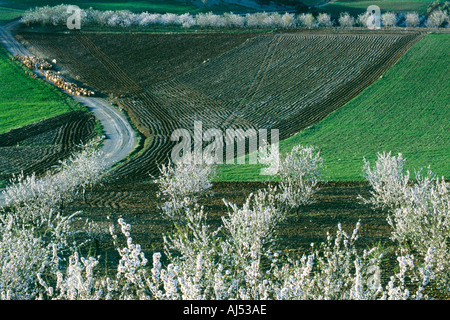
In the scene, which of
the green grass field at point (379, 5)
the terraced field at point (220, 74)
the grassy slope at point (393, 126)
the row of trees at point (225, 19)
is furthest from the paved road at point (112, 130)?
the green grass field at point (379, 5)

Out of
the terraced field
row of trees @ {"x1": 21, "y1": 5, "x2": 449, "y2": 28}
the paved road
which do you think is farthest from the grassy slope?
row of trees @ {"x1": 21, "y1": 5, "x2": 449, "y2": 28}

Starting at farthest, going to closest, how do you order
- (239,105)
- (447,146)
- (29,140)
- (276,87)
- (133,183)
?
(276,87), (239,105), (29,140), (447,146), (133,183)

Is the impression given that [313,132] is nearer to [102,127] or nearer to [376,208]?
[376,208]

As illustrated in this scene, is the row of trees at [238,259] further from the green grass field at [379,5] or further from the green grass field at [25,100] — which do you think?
the green grass field at [379,5]

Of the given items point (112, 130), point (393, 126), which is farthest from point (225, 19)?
point (393, 126)

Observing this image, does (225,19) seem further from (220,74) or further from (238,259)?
(238,259)
